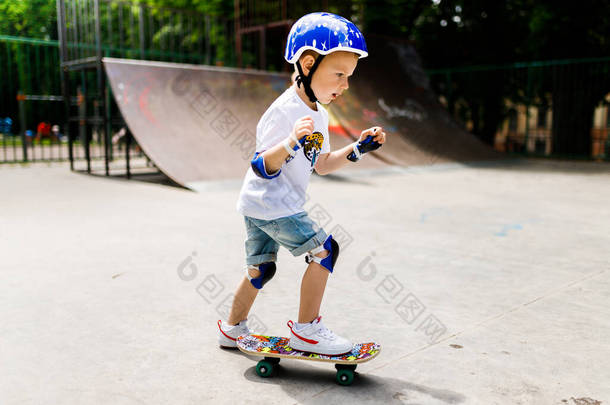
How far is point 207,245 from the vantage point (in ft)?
14.1

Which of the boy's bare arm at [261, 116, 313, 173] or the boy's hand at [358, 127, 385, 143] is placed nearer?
the boy's bare arm at [261, 116, 313, 173]

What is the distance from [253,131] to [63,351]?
6.96 m

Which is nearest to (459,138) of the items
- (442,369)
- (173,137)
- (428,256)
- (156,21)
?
(173,137)

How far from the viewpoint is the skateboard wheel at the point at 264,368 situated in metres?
2.10

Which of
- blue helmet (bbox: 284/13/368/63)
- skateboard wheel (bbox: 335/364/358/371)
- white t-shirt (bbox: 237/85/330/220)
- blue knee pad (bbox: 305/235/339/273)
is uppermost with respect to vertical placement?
blue helmet (bbox: 284/13/368/63)

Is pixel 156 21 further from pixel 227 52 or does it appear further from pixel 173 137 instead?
pixel 173 137

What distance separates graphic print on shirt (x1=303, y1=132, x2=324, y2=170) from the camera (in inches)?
78.9

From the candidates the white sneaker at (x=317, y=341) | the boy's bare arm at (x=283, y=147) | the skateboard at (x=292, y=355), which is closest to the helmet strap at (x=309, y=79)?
the boy's bare arm at (x=283, y=147)

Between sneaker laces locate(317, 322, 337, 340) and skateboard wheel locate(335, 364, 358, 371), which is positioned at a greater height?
sneaker laces locate(317, 322, 337, 340)

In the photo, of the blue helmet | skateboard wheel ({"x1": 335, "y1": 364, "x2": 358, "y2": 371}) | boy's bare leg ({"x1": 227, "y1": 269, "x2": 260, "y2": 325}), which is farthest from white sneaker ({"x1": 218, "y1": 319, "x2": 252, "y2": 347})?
the blue helmet

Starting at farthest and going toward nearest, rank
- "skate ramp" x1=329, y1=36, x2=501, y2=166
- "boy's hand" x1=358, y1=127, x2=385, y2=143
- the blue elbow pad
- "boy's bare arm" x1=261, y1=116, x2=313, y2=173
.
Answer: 1. "skate ramp" x1=329, y1=36, x2=501, y2=166
2. "boy's hand" x1=358, y1=127, x2=385, y2=143
3. the blue elbow pad
4. "boy's bare arm" x1=261, y1=116, x2=313, y2=173

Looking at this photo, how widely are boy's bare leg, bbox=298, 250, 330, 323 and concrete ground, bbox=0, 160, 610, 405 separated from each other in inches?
10.8

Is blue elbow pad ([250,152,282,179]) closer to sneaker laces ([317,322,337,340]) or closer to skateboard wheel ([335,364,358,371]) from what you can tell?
sneaker laces ([317,322,337,340])

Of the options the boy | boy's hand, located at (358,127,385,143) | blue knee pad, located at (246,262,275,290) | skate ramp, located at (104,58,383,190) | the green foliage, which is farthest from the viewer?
the green foliage
